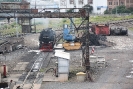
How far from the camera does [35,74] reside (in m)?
25.4

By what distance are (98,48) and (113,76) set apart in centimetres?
Result: 1416

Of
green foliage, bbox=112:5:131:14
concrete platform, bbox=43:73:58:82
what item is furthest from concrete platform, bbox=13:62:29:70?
green foliage, bbox=112:5:131:14

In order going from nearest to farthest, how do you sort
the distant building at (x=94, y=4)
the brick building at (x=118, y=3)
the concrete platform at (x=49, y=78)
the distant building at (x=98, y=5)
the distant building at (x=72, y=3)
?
the concrete platform at (x=49, y=78)
the brick building at (x=118, y=3)
the distant building at (x=72, y=3)
the distant building at (x=94, y=4)
the distant building at (x=98, y=5)

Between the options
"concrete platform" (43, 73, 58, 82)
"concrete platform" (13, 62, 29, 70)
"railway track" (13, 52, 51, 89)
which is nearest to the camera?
"railway track" (13, 52, 51, 89)

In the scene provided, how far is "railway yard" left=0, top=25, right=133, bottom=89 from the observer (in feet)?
73.2

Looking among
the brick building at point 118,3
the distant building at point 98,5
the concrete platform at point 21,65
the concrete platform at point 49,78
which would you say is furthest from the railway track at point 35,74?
the distant building at point 98,5

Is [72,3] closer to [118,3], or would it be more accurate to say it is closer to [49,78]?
[118,3]

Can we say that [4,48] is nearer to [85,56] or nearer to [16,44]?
[16,44]

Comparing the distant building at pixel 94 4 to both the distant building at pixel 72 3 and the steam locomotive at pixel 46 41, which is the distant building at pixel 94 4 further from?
the steam locomotive at pixel 46 41

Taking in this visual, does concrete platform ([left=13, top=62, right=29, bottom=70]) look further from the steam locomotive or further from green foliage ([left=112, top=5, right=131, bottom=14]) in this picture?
green foliage ([left=112, top=5, right=131, bottom=14])

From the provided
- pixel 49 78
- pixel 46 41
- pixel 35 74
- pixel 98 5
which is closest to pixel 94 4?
pixel 98 5

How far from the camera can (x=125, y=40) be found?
45.2m

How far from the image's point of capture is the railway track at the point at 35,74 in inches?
876

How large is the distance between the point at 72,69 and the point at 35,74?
2.89m
